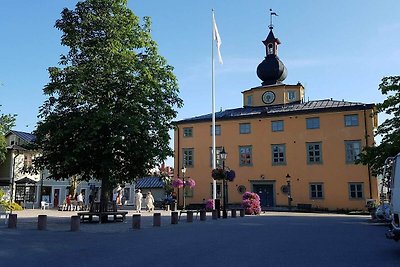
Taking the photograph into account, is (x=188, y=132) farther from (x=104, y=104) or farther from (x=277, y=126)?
(x=104, y=104)

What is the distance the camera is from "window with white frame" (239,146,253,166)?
4453cm

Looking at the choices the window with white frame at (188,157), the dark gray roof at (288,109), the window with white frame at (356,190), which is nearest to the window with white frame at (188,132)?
the dark gray roof at (288,109)

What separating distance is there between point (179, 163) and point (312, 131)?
15197 millimetres

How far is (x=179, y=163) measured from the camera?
48.0m

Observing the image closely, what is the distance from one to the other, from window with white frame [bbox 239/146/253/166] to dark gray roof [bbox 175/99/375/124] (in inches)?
135

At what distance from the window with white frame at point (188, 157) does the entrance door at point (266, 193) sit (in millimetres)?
7946

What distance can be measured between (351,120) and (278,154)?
25.7 feet

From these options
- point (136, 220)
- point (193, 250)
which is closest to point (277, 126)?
point (136, 220)

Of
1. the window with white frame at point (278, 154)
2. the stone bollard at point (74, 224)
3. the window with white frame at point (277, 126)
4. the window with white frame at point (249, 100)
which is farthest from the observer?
the window with white frame at point (249, 100)

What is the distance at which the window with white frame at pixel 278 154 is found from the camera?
1693 inches

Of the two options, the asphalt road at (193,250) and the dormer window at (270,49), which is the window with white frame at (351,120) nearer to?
the dormer window at (270,49)

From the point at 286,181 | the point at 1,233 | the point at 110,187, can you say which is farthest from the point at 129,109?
the point at 286,181

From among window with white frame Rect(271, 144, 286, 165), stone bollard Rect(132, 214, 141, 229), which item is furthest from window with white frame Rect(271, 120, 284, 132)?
stone bollard Rect(132, 214, 141, 229)

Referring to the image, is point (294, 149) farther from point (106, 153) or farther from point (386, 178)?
point (386, 178)
